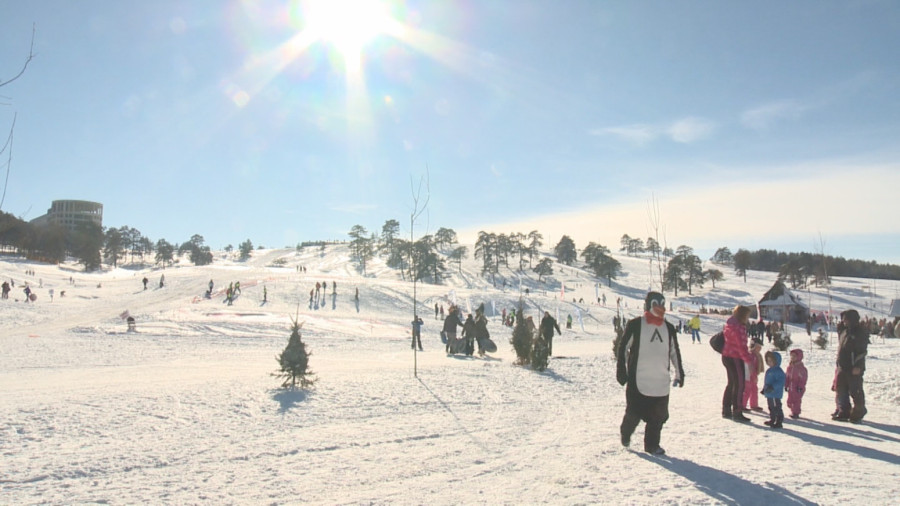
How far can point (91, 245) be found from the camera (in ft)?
277

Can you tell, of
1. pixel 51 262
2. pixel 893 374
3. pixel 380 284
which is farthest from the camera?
pixel 51 262

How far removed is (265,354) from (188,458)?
513 inches

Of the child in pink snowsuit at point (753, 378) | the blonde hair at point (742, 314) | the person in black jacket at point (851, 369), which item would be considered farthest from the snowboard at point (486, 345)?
the person in black jacket at point (851, 369)

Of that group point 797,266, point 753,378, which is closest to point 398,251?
point 797,266

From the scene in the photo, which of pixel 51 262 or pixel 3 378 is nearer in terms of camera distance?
pixel 3 378

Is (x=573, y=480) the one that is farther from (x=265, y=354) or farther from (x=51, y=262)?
(x=51, y=262)

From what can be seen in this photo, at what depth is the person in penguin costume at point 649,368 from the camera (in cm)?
564

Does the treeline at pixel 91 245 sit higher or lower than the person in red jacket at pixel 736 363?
higher

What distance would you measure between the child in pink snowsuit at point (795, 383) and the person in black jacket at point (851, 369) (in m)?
0.56

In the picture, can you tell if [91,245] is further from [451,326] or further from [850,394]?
[850,394]

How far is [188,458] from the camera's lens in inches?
222

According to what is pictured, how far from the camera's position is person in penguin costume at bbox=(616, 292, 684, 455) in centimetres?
564

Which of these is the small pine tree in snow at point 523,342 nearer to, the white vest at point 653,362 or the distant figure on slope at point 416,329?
the distant figure on slope at point 416,329

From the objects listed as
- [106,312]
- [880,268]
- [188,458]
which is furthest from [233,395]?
[880,268]
